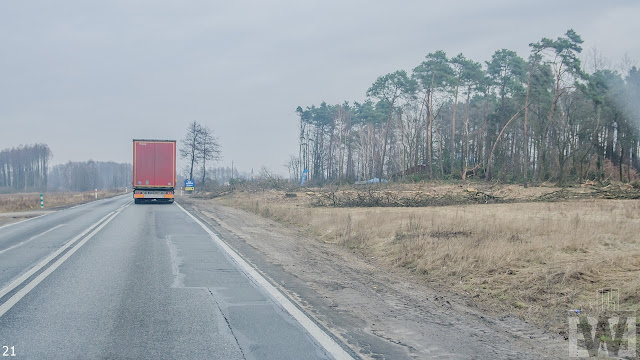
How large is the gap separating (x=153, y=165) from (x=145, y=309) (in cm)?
2842

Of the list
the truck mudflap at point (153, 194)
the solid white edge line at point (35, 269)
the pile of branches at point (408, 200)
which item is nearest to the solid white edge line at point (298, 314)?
the solid white edge line at point (35, 269)

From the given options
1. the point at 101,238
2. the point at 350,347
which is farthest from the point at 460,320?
the point at 101,238

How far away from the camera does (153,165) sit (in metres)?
33.8

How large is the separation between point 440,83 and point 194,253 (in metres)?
47.0

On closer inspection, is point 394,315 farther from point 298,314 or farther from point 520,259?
point 520,259

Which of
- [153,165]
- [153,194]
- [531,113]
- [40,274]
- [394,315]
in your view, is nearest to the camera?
[394,315]

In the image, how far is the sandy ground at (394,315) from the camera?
17.8 ft

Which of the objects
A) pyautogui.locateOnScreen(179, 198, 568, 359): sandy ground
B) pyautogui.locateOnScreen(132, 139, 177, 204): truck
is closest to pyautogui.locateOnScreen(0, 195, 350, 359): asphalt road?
pyautogui.locateOnScreen(179, 198, 568, 359): sandy ground

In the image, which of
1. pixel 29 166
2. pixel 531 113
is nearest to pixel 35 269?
pixel 531 113

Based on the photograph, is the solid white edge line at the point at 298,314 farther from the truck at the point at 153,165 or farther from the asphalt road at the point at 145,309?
the truck at the point at 153,165

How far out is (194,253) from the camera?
1225 centimetres

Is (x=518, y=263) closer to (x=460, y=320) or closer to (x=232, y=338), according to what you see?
(x=460, y=320)

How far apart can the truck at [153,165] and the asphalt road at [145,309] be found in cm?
2131

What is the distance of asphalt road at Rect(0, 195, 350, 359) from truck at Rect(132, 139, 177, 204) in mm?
21312
